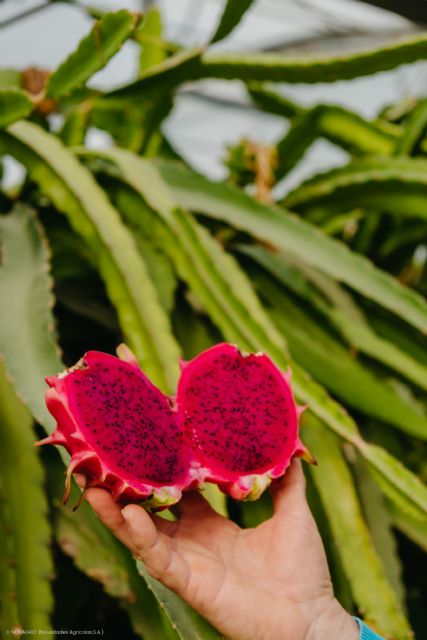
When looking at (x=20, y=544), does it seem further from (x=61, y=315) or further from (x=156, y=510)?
(x=61, y=315)

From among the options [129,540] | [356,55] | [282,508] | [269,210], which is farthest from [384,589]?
[356,55]

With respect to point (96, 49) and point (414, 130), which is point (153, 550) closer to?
point (96, 49)

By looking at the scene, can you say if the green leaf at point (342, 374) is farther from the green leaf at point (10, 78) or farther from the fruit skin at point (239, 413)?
the green leaf at point (10, 78)

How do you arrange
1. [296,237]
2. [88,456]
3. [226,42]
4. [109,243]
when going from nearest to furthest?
1. [88,456]
2. [109,243]
3. [296,237]
4. [226,42]

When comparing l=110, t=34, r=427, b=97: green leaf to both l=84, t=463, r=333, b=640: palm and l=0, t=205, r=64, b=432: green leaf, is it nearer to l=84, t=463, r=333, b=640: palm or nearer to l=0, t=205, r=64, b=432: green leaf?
l=0, t=205, r=64, b=432: green leaf

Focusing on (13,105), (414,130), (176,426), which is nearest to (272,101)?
(414,130)

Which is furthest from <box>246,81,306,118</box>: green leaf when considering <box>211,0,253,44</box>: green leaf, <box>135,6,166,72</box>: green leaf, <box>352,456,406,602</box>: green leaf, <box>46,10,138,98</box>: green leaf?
<box>352,456,406,602</box>: green leaf

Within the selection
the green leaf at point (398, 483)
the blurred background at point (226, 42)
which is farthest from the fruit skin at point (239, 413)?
the blurred background at point (226, 42)
